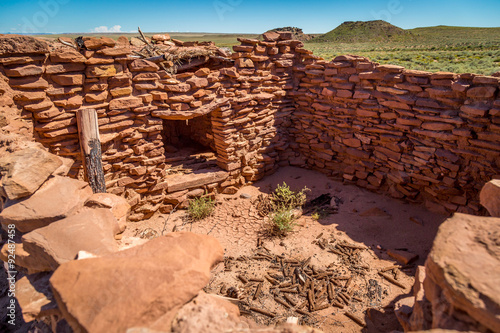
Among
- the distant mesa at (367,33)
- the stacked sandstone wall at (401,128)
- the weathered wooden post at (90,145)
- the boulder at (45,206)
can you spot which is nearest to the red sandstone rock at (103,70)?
the weathered wooden post at (90,145)

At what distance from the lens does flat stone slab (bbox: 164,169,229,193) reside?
6238 mm

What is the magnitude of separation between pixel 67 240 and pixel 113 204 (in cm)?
72

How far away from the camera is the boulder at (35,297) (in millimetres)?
1979

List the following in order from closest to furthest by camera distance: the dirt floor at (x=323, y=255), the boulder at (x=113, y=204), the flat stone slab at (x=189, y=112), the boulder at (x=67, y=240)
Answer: the boulder at (x=67, y=240)
the boulder at (x=113, y=204)
the dirt floor at (x=323, y=255)
the flat stone slab at (x=189, y=112)

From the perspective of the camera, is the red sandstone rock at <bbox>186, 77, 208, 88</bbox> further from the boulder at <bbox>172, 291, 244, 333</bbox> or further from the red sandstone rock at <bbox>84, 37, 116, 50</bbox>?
the boulder at <bbox>172, 291, 244, 333</bbox>

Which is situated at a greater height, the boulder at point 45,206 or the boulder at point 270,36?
the boulder at point 270,36

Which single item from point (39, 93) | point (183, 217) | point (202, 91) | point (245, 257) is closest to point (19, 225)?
point (39, 93)

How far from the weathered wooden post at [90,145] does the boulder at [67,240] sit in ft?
7.70

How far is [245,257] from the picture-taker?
486cm

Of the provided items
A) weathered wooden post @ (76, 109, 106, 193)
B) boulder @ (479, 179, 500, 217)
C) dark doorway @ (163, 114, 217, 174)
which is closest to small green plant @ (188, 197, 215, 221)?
dark doorway @ (163, 114, 217, 174)

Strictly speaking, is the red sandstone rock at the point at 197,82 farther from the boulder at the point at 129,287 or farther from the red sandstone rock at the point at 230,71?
the boulder at the point at 129,287

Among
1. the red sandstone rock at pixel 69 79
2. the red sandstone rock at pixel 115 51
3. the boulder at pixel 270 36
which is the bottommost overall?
the red sandstone rock at pixel 69 79

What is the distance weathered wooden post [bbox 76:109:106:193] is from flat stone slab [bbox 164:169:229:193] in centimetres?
159

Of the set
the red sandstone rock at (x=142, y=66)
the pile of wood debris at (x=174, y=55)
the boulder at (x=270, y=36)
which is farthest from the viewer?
the boulder at (x=270, y=36)
